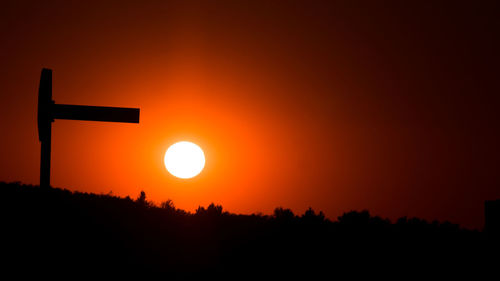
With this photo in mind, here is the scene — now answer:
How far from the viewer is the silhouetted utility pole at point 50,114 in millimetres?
10203

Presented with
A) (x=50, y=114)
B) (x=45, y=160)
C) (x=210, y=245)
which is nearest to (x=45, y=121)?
(x=50, y=114)

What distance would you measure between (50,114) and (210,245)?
14.8 feet

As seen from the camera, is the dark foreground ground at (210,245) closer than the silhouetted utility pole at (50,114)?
Yes

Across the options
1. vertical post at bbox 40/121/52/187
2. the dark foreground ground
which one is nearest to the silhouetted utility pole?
vertical post at bbox 40/121/52/187

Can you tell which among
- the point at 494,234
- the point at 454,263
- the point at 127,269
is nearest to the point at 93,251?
the point at 127,269

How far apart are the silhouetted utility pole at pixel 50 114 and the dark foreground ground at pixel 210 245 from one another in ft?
2.18

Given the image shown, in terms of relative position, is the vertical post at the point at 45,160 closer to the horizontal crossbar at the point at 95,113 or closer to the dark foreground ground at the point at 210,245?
the dark foreground ground at the point at 210,245

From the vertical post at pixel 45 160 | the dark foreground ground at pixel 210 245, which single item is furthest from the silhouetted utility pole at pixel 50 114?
the dark foreground ground at pixel 210 245

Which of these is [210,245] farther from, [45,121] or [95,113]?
[45,121]

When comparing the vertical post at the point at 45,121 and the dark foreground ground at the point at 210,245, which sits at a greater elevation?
the vertical post at the point at 45,121

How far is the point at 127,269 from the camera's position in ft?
24.4

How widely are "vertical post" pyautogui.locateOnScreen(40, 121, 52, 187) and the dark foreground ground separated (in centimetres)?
20

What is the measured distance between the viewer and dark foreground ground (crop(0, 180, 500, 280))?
24.9ft

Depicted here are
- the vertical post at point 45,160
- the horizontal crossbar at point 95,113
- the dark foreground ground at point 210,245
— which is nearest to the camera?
the dark foreground ground at point 210,245
